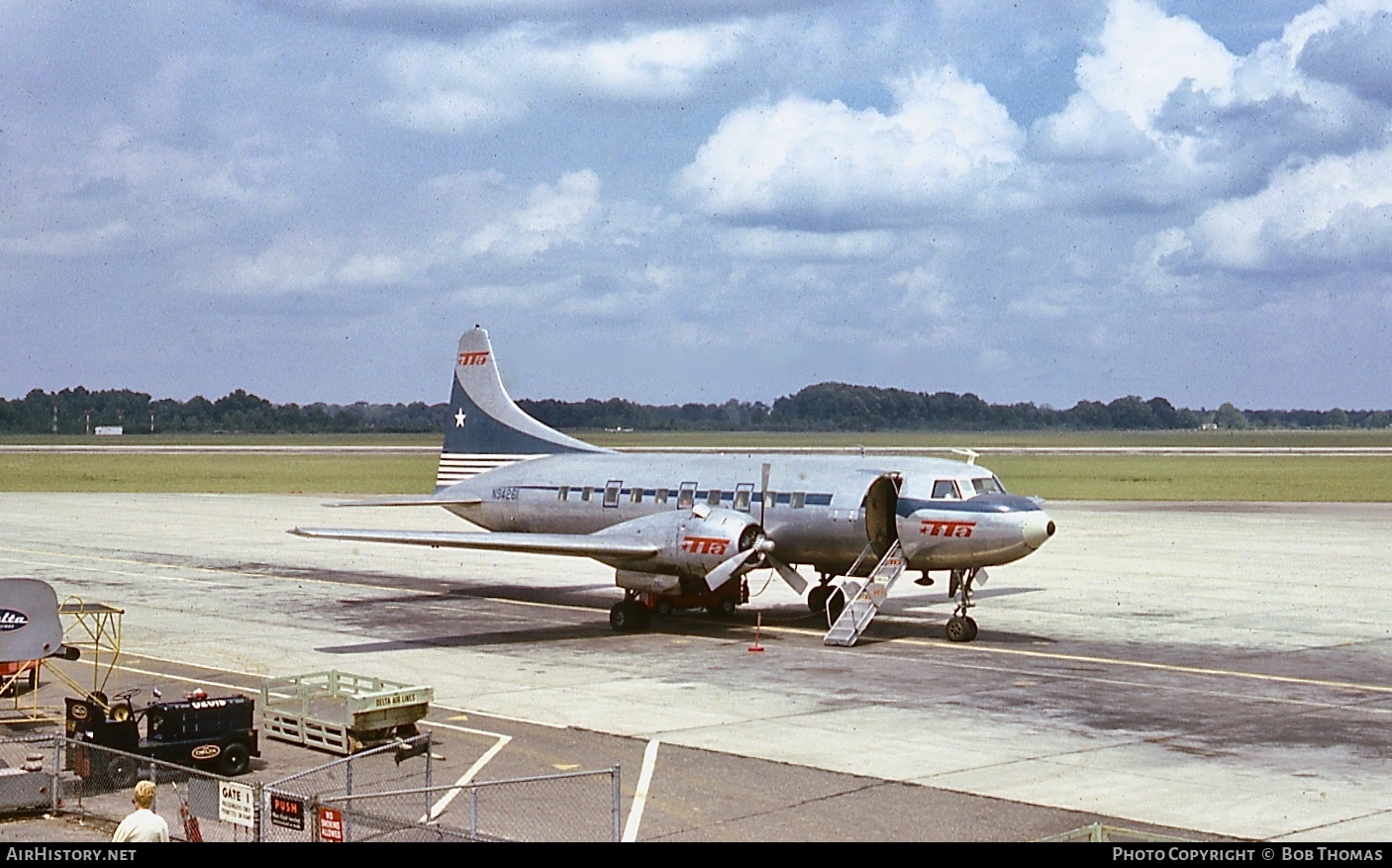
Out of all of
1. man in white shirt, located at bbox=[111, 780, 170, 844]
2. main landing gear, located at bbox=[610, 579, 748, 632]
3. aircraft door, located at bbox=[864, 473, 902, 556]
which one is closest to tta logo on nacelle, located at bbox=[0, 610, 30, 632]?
man in white shirt, located at bbox=[111, 780, 170, 844]

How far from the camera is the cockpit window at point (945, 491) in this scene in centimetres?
3322

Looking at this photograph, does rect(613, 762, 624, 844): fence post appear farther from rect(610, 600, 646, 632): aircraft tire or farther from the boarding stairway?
rect(610, 600, 646, 632): aircraft tire

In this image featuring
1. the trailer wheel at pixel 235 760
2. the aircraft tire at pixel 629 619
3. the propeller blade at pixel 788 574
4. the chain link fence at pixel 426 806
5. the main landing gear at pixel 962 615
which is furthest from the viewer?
the aircraft tire at pixel 629 619

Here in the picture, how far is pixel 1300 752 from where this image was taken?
72.7ft

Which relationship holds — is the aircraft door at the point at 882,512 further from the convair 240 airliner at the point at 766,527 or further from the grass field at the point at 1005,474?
the grass field at the point at 1005,474

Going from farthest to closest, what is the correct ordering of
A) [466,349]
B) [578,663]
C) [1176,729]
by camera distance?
[466,349] → [578,663] → [1176,729]

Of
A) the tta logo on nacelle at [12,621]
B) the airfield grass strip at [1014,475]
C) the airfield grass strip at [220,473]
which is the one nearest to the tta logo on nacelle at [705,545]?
the tta logo on nacelle at [12,621]

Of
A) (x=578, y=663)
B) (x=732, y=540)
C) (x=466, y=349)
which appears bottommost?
(x=578, y=663)

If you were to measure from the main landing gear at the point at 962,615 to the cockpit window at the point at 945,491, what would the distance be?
1.74 metres

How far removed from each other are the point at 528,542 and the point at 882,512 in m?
8.21

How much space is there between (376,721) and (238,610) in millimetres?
18752

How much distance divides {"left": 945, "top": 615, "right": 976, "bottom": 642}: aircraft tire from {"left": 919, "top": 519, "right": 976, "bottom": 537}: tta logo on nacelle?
213 centimetres

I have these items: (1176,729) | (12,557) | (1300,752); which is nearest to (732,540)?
(1176,729)
